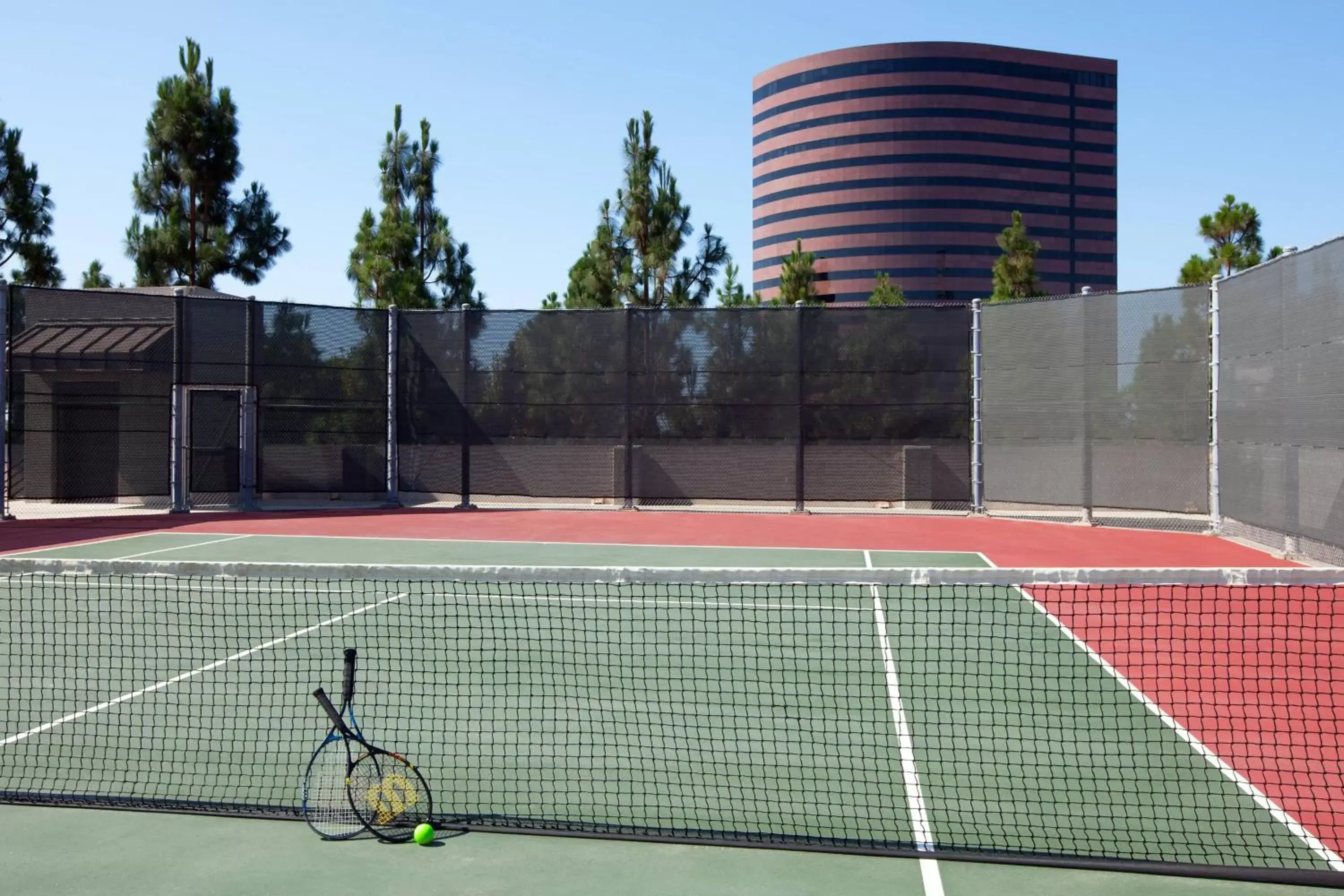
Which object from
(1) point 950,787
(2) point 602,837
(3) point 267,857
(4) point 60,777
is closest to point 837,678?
(1) point 950,787

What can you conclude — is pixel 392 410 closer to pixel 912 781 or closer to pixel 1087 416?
pixel 1087 416

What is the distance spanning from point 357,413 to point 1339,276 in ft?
54.6

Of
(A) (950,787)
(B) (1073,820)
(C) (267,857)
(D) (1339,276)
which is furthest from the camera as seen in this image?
(D) (1339,276)

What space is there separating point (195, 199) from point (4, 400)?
39.7ft

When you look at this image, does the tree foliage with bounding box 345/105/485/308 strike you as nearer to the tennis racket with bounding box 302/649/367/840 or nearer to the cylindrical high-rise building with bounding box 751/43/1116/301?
the tennis racket with bounding box 302/649/367/840

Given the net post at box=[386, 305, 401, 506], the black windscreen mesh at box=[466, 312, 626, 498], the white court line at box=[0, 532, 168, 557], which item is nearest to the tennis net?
the white court line at box=[0, 532, 168, 557]

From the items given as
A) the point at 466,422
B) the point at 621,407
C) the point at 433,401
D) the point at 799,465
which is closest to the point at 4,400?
the point at 433,401

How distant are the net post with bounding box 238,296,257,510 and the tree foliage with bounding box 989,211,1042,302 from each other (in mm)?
25522

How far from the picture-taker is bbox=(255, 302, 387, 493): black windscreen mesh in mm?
22078

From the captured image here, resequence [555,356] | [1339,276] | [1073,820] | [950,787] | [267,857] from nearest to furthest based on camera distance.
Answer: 1. [267,857]
2. [1073,820]
3. [950,787]
4. [1339,276]
5. [555,356]

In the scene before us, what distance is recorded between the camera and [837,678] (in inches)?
320

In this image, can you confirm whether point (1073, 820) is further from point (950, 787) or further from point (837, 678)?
point (837, 678)

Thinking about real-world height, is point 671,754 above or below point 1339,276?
below

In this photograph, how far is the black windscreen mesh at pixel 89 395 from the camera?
65.6 ft
